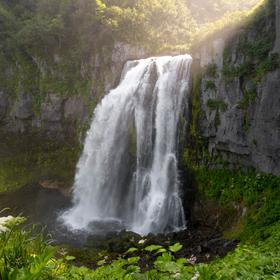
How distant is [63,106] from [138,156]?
31.2 ft

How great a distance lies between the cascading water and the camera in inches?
619

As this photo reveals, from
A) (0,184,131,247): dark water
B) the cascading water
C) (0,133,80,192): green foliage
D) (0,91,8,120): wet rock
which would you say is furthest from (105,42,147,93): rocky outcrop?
(0,91,8,120): wet rock

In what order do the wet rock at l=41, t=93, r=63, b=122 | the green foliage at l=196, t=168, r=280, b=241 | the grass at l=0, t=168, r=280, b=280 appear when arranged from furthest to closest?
the wet rock at l=41, t=93, r=63, b=122 < the green foliage at l=196, t=168, r=280, b=241 < the grass at l=0, t=168, r=280, b=280

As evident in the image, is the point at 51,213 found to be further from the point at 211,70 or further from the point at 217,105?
the point at 211,70

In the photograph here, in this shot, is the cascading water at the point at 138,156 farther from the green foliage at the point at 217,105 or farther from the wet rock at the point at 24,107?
the wet rock at the point at 24,107

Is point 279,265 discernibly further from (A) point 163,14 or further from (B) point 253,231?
(A) point 163,14

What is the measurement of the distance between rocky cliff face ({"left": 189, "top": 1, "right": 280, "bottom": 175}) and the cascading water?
1470mm

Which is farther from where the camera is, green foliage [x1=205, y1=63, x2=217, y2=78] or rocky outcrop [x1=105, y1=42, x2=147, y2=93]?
rocky outcrop [x1=105, y1=42, x2=147, y2=93]

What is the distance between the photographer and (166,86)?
667 inches

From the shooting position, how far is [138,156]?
17.2 meters

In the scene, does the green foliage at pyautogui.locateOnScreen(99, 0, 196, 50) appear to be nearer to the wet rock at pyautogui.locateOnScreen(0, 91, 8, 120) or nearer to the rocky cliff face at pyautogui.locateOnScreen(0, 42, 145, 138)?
the rocky cliff face at pyautogui.locateOnScreen(0, 42, 145, 138)

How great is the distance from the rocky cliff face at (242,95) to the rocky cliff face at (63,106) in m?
7.21

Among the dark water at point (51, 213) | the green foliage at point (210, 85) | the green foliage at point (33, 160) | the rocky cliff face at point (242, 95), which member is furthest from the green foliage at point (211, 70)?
the green foliage at point (33, 160)

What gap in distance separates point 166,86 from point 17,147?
1361 cm
